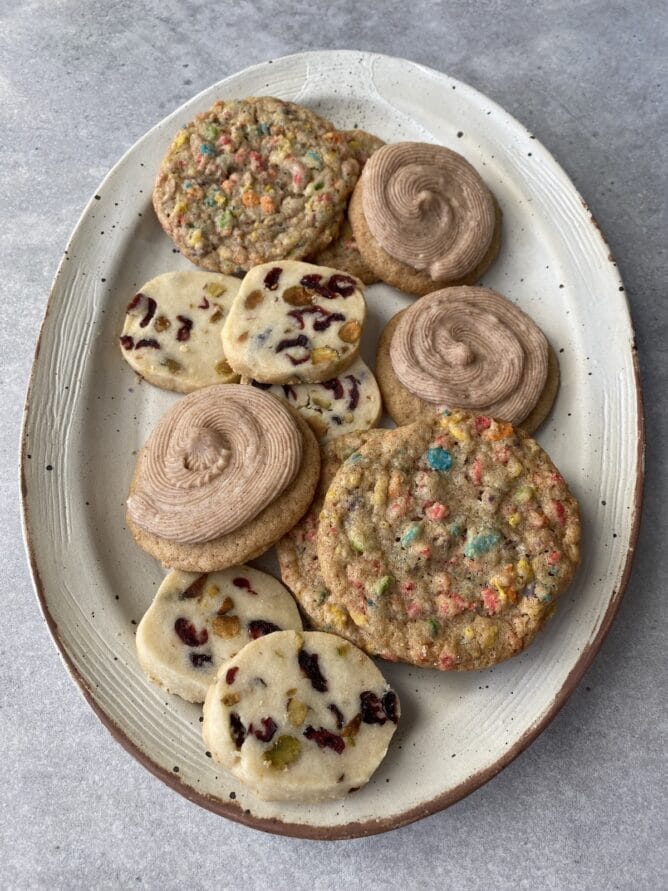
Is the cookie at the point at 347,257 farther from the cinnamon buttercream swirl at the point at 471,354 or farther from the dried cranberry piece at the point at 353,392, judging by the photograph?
the dried cranberry piece at the point at 353,392

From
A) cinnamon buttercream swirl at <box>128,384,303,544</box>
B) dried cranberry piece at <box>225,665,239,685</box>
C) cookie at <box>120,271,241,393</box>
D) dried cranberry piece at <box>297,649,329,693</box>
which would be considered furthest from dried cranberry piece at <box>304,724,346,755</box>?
cookie at <box>120,271,241,393</box>

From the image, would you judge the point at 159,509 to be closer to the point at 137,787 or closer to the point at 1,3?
the point at 137,787

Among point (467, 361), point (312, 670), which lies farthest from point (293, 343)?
point (312, 670)

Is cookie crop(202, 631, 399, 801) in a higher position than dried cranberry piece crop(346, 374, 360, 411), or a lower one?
lower

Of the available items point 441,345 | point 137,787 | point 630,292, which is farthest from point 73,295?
point 630,292

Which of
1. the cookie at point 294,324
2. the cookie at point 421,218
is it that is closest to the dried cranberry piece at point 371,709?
the cookie at point 294,324

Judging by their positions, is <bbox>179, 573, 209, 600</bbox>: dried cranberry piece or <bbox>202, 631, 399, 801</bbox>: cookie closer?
<bbox>202, 631, 399, 801</bbox>: cookie

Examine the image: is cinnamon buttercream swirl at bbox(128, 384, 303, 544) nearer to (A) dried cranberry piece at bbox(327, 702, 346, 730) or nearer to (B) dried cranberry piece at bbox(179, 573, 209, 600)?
(B) dried cranberry piece at bbox(179, 573, 209, 600)
